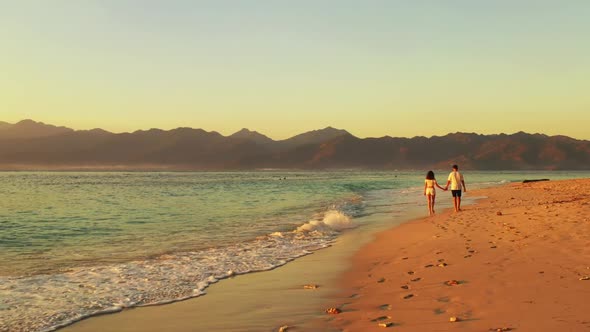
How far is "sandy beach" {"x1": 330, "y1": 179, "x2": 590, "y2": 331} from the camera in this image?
6363 mm

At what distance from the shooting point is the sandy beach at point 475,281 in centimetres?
636

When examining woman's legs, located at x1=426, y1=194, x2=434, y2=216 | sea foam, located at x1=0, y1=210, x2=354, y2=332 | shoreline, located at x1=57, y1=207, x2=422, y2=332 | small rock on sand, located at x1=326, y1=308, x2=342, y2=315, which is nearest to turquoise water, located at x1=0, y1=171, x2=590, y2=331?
sea foam, located at x1=0, y1=210, x2=354, y2=332

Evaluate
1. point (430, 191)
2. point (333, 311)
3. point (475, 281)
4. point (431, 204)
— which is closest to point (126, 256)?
point (333, 311)

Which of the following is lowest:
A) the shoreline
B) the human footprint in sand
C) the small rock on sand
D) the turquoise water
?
the turquoise water

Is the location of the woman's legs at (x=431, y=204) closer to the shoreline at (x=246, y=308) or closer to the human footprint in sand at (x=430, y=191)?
the human footprint in sand at (x=430, y=191)

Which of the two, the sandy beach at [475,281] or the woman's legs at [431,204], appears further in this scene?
the woman's legs at [431,204]

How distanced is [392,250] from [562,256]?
4.15m

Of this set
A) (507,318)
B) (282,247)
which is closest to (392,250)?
(282,247)

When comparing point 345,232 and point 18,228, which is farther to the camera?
point 18,228

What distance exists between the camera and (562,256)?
33.6ft

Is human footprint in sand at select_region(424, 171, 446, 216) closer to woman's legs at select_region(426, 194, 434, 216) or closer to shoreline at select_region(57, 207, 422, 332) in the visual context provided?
woman's legs at select_region(426, 194, 434, 216)

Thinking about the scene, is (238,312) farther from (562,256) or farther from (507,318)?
(562,256)

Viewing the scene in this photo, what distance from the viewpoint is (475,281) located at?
8508mm

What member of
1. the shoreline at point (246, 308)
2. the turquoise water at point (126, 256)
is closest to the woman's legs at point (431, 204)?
the turquoise water at point (126, 256)
